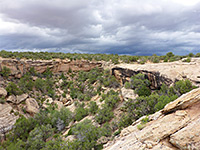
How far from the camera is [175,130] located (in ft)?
26.0

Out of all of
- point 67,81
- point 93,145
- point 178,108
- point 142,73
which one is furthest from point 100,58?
point 178,108

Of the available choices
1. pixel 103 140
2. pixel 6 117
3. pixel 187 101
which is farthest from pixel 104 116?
pixel 6 117

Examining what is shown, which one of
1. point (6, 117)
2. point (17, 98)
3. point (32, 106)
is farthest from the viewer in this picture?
point (32, 106)

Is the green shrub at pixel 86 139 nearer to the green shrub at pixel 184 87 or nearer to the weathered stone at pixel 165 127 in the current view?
the weathered stone at pixel 165 127

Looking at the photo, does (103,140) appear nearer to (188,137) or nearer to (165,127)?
(165,127)

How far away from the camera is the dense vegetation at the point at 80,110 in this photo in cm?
1570

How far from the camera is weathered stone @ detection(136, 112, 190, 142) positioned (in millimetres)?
8008

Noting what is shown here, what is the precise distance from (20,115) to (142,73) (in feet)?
98.1

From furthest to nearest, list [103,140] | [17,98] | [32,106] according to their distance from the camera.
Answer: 1. [32,106]
2. [17,98]
3. [103,140]

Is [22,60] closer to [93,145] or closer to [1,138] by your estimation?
[1,138]

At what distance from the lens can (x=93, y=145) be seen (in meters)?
14.4

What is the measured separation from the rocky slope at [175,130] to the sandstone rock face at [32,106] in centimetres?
2668

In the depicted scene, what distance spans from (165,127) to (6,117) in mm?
28808

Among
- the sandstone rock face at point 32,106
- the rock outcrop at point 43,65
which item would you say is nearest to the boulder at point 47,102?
the sandstone rock face at point 32,106
